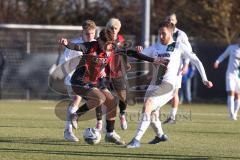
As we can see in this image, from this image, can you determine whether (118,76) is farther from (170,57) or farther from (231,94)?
(231,94)

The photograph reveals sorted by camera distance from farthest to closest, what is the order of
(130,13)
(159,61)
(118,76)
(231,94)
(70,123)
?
(130,13)
(231,94)
(118,76)
(70,123)
(159,61)

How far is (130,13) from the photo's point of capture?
37.9 metres

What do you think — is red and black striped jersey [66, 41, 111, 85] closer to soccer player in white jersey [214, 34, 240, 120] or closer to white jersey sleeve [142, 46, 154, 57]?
white jersey sleeve [142, 46, 154, 57]

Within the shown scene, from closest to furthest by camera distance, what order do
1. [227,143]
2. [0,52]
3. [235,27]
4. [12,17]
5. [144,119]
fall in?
[144,119]
[227,143]
[0,52]
[235,27]
[12,17]

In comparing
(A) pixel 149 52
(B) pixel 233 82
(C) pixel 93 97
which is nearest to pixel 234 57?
(B) pixel 233 82

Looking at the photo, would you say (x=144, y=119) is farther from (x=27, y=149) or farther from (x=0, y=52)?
(x=0, y=52)

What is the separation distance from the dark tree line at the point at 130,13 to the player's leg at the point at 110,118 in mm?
22450

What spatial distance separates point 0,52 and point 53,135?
1465 centimetres

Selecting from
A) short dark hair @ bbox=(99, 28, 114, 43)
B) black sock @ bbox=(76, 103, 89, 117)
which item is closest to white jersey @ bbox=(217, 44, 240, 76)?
black sock @ bbox=(76, 103, 89, 117)

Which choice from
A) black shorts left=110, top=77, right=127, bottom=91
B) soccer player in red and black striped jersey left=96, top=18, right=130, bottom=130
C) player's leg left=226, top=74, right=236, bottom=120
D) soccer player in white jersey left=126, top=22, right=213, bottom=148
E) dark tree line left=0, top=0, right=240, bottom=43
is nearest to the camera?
soccer player in white jersey left=126, top=22, right=213, bottom=148

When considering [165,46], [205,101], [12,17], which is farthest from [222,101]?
[165,46]

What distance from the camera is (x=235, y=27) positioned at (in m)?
34.1

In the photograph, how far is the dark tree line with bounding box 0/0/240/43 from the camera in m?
34.3

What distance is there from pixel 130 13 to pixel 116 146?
26.7m
